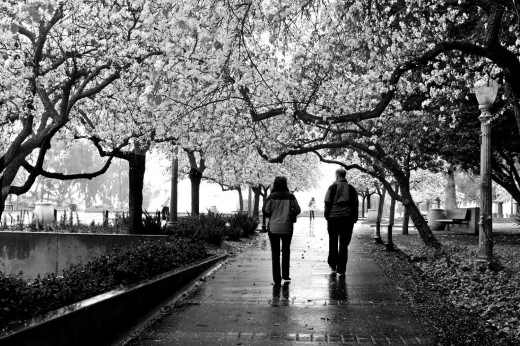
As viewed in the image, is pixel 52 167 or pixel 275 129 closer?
pixel 275 129

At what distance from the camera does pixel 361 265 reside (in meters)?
12.8

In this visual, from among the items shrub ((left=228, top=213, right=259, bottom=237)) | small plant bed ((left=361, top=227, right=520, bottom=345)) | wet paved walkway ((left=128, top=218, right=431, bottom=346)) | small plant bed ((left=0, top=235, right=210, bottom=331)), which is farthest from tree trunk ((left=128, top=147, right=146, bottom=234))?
small plant bed ((left=361, top=227, right=520, bottom=345))

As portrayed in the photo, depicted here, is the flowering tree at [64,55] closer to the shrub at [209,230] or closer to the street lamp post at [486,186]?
the shrub at [209,230]

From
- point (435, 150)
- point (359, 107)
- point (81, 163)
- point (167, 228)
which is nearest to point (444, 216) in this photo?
point (435, 150)

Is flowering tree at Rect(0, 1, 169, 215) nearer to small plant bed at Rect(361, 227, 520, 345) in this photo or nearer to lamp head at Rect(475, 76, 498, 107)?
lamp head at Rect(475, 76, 498, 107)

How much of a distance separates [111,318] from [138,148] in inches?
438

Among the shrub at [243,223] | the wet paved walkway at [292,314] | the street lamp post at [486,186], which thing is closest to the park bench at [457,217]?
the shrub at [243,223]

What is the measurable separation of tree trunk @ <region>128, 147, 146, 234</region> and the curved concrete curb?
26.4 feet

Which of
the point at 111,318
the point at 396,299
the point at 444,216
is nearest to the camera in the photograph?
the point at 111,318

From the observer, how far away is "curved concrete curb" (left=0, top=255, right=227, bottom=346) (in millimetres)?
4535

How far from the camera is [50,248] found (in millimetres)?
15117

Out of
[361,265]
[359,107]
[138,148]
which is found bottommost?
[361,265]

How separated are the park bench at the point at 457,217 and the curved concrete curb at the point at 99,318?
882 inches

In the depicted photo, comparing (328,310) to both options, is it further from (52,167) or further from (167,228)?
(52,167)
